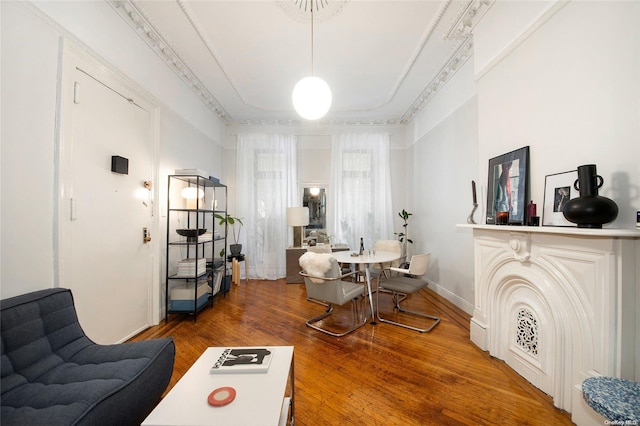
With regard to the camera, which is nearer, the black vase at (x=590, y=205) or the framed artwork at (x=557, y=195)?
the black vase at (x=590, y=205)

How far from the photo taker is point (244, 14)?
259cm

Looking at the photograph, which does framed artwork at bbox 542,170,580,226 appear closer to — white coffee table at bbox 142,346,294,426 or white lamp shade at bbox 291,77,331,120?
white lamp shade at bbox 291,77,331,120

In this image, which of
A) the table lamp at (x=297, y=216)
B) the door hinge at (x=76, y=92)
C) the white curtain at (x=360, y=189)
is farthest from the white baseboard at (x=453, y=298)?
the door hinge at (x=76, y=92)

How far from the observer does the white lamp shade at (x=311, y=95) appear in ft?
7.39

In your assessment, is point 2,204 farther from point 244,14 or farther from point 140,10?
point 244,14

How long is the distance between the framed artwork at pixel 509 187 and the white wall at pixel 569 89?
64mm

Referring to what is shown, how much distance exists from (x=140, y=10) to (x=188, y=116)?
1466mm

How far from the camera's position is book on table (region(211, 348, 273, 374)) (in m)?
1.33

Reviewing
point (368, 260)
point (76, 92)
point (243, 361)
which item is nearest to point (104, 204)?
point (76, 92)

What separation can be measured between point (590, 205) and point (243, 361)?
221cm

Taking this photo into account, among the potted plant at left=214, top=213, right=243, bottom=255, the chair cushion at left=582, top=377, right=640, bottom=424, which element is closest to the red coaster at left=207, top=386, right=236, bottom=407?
the chair cushion at left=582, top=377, right=640, bottom=424

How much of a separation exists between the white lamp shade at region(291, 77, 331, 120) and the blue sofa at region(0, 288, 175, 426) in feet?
7.31

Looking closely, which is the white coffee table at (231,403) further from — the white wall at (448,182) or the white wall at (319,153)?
the white wall at (319,153)

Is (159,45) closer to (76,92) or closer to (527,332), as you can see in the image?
(76,92)
